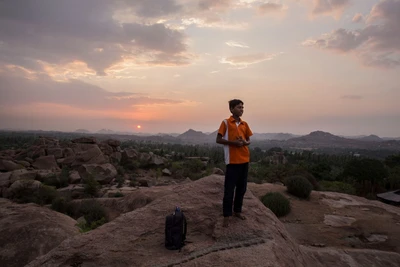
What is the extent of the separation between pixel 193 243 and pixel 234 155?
1551mm

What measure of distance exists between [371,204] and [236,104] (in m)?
12.2

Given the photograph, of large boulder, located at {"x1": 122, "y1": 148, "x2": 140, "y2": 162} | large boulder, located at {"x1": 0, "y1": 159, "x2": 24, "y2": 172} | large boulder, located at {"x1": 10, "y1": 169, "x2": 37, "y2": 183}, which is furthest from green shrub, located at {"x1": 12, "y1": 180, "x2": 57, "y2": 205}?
large boulder, located at {"x1": 122, "y1": 148, "x2": 140, "y2": 162}

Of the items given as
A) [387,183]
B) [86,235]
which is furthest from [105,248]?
[387,183]

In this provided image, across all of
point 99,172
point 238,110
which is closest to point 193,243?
point 238,110

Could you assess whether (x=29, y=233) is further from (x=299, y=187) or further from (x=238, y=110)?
(x=299, y=187)

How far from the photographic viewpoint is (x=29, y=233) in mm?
6824

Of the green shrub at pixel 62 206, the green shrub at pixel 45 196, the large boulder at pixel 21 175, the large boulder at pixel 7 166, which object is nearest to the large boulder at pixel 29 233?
the green shrub at pixel 62 206

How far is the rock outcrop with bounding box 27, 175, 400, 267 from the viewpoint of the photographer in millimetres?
3422

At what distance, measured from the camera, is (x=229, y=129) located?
4262 mm

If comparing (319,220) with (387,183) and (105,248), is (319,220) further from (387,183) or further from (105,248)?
(387,183)

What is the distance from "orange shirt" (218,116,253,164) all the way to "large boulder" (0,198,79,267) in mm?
5697

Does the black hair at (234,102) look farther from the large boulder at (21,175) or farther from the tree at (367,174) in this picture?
the large boulder at (21,175)

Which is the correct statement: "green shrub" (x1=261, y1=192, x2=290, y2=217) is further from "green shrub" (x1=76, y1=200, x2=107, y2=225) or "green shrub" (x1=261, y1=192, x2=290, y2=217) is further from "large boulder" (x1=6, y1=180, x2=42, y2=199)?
"large boulder" (x1=6, y1=180, x2=42, y2=199)

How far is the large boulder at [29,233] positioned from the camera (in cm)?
623
